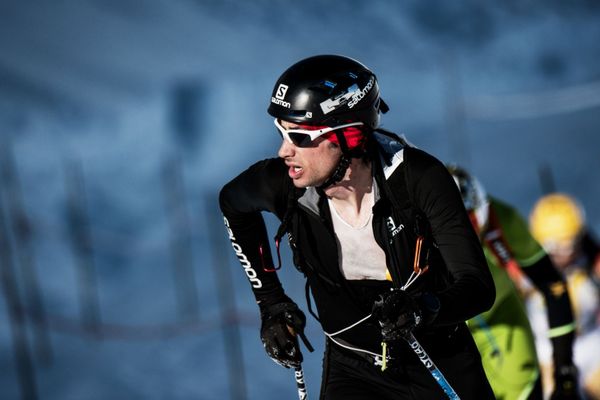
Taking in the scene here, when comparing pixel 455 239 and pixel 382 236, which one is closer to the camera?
pixel 455 239

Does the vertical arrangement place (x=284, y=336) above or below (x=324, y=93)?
below

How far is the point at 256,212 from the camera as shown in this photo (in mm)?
4328

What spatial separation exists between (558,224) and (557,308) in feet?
16.6

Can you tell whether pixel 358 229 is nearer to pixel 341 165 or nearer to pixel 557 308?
pixel 341 165

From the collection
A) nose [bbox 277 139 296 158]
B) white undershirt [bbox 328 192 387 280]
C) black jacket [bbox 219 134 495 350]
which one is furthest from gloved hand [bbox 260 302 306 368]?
nose [bbox 277 139 296 158]

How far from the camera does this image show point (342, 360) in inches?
163

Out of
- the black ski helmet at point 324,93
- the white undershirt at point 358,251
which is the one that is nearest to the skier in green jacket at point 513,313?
the white undershirt at point 358,251

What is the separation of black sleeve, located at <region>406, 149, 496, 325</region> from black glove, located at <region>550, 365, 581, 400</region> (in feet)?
5.44

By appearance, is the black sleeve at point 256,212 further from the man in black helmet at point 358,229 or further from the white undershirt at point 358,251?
the white undershirt at point 358,251

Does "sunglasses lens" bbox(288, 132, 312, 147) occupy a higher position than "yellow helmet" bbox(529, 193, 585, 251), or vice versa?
"sunglasses lens" bbox(288, 132, 312, 147)

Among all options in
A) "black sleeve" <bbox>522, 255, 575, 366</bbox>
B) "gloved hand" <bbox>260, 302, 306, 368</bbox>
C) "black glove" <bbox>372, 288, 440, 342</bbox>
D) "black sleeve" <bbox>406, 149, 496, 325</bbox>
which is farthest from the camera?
"black sleeve" <bbox>522, 255, 575, 366</bbox>

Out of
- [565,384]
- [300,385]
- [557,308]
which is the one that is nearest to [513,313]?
[557,308]

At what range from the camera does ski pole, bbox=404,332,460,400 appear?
366cm

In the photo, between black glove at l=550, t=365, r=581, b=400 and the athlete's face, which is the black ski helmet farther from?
black glove at l=550, t=365, r=581, b=400
